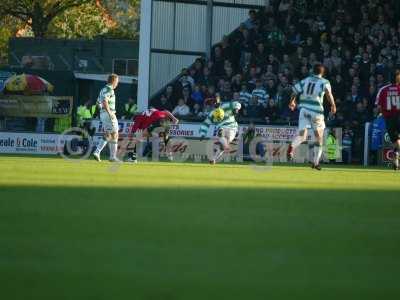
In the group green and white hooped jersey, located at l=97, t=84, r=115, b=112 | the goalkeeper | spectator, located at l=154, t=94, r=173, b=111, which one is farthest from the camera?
spectator, located at l=154, t=94, r=173, b=111

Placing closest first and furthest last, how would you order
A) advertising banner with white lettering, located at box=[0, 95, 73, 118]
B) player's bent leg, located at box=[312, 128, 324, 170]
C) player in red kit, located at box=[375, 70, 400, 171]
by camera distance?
1. player's bent leg, located at box=[312, 128, 324, 170]
2. player in red kit, located at box=[375, 70, 400, 171]
3. advertising banner with white lettering, located at box=[0, 95, 73, 118]

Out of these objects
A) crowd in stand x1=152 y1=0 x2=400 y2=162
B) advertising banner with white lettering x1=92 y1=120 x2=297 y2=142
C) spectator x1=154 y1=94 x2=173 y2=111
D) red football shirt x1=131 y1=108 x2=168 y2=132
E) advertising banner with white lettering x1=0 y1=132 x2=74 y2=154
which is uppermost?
crowd in stand x1=152 y1=0 x2=400 y2=162

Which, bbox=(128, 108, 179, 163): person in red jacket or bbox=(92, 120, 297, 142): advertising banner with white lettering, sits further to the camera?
bbox=(92, 120, 297, 142): advertising banner with white lettering

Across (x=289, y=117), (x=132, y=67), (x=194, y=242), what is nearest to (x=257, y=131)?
(x=289, y=117)

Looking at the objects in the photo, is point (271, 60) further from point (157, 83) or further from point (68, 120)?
point (68, 120)

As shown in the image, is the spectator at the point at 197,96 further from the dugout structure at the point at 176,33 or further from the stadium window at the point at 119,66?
the stadium window at the point at 119,66

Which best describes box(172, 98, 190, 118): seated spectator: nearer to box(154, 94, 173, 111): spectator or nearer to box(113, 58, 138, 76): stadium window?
box(154, 94, 173, 111): spectator

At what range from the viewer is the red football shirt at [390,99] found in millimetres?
25016

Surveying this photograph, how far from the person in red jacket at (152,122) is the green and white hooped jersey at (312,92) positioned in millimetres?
6974

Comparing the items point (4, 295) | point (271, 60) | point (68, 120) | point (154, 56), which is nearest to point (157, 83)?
point (154, 56)

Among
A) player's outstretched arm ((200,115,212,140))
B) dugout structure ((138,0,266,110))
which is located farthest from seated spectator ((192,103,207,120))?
dugout structure ((138,0,266,110))

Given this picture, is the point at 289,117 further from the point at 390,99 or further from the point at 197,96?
the point at 390,99

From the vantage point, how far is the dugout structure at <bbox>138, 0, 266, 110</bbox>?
129 feet

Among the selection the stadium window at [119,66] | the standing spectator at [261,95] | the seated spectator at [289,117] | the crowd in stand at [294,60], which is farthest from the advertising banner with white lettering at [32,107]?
the stadium window at [119,66]
